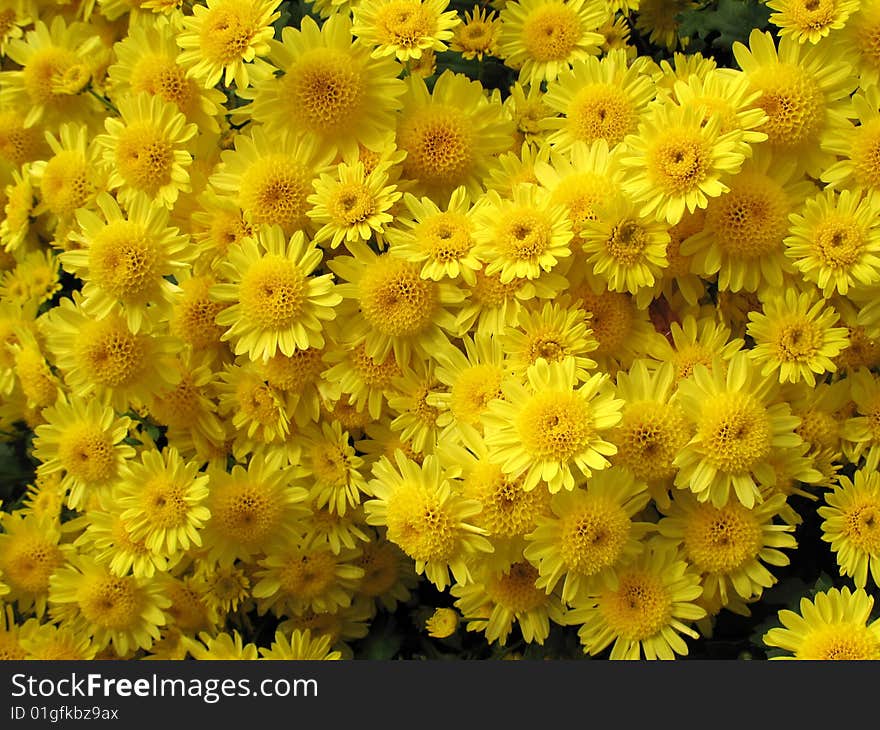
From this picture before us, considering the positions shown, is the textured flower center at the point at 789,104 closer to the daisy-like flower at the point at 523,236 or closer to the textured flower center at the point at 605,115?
the textured flower center at the point at 605,115

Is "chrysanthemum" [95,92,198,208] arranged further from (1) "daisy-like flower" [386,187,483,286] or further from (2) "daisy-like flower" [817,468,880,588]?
(2) "daisy-like flower" [817,468,880,588]

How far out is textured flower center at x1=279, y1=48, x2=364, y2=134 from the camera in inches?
73.6

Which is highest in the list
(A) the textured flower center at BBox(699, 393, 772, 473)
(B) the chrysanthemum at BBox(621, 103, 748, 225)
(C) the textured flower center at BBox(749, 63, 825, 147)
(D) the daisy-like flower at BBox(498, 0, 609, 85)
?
(D) the daisy-like flower at BBox(498, 0, 609, 85)

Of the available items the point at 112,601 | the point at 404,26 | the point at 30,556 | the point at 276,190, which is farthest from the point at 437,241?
the point at 30,556

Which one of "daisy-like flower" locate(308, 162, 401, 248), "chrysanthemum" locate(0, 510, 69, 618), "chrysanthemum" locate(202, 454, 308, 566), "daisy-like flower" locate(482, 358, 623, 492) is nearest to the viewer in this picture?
"daisy-like flower" locate(482, 358, 623, 492)

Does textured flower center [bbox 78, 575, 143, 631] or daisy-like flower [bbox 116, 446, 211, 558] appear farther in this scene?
textured flower center [bbox 78, 575, 143, 631]

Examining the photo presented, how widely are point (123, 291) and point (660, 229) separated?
40.3 inches

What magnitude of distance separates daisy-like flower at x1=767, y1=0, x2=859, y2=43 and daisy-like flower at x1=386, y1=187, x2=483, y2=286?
0.67m

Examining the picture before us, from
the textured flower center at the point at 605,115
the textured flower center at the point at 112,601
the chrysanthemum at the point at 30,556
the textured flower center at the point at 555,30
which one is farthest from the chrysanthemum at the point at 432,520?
the textured flower center at the point at 555,30

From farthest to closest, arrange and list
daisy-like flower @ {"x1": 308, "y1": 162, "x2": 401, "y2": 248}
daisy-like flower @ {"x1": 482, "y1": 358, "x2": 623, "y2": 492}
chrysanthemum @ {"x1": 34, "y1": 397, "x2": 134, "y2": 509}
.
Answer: chrysanthemum @ {"x1": 34, "y1": 397, "x2": 134, "y2": 509}
daisy-like flower @ {"x1": 308, "y1": 162, "x2": 401, "y2": 248}
daisy-like flower @ {"x1": 482, "y1": 358, "x2": 623, "y2": 492}

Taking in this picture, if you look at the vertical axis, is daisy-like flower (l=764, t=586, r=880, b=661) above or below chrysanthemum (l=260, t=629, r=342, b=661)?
below

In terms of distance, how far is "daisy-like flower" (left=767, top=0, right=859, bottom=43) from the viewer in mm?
1745

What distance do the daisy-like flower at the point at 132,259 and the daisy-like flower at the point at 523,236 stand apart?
598 millimetres

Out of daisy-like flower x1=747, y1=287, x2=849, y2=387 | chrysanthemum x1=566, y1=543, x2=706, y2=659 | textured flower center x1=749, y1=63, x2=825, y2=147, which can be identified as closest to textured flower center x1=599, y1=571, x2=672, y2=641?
chrysanthemum x1=566, y1=543, x2=706, y2=659
